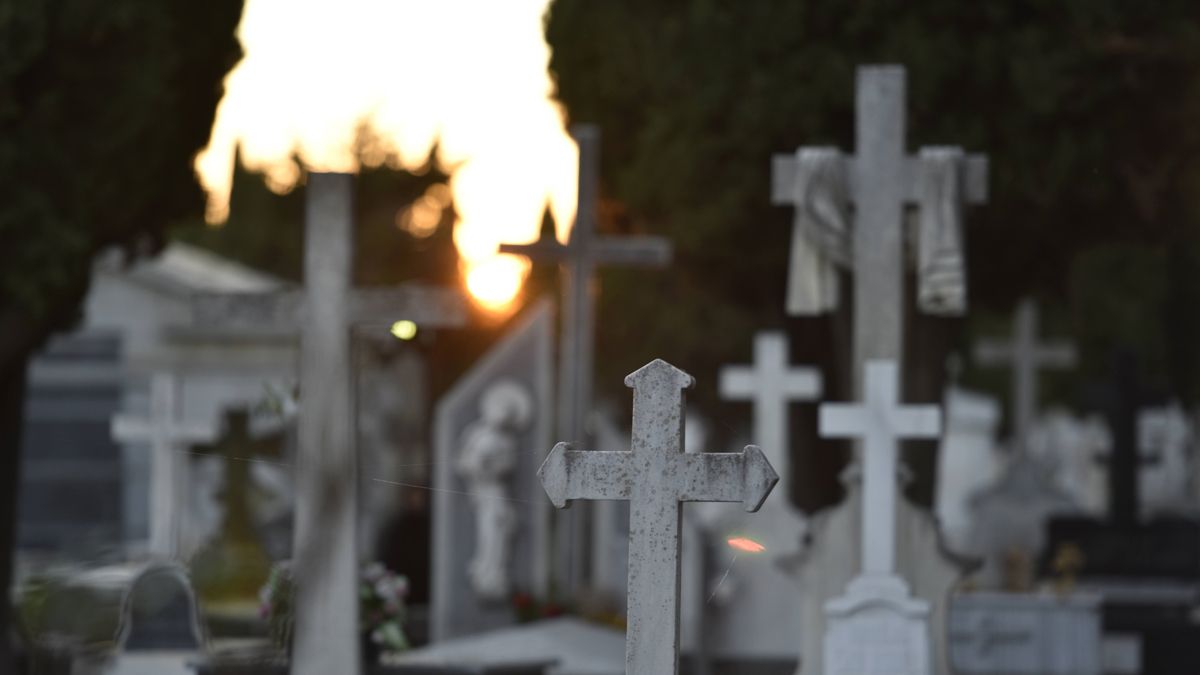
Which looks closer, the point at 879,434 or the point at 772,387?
the point at 879,434

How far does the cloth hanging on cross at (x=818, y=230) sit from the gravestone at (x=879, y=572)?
28.8 inches

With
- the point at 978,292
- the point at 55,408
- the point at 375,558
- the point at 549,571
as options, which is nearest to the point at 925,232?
the point at 978,292

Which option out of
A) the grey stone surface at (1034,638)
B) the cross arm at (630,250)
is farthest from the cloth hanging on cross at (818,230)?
the cross arm at (630,250)

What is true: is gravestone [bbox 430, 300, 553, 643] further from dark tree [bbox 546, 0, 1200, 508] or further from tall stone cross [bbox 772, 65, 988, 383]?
tall stone cross [bbox 772, 65, 988, 383]

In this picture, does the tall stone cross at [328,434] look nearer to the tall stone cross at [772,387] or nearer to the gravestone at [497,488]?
the tall stone cross at [772,387]

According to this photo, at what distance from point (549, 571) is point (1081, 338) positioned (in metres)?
23.4

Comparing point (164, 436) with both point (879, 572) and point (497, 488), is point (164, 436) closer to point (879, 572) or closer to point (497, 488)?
point (497, 488)

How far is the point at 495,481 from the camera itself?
1761cm

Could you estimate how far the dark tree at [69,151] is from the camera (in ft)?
46.6

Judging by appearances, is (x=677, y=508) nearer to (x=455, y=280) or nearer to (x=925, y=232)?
(x=925, y=232)

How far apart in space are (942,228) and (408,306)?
9.32ft

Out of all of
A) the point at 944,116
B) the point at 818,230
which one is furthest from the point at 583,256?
the point at 818,230

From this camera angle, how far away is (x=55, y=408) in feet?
A: 89.9

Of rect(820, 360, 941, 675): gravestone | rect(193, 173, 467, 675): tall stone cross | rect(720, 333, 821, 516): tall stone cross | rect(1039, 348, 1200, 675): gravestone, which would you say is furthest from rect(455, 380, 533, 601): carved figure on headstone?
rect(193, 173, 467, 675): tall stone cross
